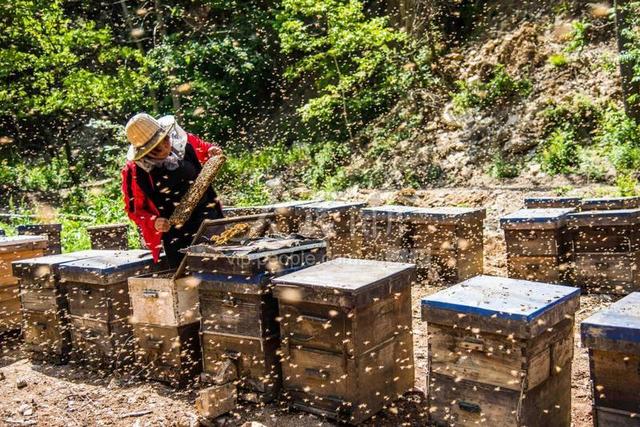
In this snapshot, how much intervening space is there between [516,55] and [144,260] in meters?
9.59

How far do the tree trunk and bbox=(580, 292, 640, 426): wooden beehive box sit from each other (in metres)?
7.79

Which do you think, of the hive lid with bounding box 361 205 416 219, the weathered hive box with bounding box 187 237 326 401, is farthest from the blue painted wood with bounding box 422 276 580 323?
the hive lid with bounding box 361 205 416 219

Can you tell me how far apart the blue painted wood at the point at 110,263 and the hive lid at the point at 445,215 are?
2.85 meters

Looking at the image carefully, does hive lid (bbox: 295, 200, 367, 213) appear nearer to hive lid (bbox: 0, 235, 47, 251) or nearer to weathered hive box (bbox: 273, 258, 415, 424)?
weathered hive box (bbox: 273, 258, 415, 424)

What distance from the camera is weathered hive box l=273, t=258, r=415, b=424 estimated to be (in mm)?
3193

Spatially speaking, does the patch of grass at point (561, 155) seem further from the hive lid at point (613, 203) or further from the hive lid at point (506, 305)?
the hive lid at point (506, 305)

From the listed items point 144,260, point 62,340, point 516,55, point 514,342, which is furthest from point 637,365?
point 516,55

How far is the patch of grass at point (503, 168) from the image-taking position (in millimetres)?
10000

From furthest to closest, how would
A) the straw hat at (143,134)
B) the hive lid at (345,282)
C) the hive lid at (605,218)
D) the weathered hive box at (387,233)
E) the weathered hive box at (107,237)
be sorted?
the weathered hive box at (107,237) → the weathered hive box at (387,233) → the hive lid at (605,218) → the straw hat at (143,134) → the hive lid at (345,282)

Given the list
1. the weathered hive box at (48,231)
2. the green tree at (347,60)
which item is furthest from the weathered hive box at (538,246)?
the green tree at (347,60)

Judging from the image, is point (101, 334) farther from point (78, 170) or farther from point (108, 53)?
point (78, 170)

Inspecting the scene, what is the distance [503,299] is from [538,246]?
113 inches

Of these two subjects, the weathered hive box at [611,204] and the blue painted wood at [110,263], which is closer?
the blue painted wood at [110,263]

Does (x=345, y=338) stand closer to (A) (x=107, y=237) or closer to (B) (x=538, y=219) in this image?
(B) (x=538, y=219)
